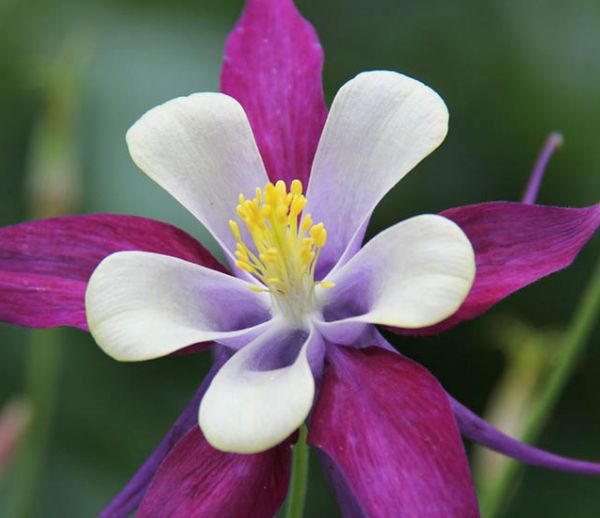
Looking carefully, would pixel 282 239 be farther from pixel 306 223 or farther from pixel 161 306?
pixel 161 306

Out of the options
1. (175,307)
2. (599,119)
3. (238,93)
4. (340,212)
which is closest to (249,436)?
(175,307)

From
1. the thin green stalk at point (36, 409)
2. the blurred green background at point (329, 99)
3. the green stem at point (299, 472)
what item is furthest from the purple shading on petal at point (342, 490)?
the blurred green background at point (329, 99)

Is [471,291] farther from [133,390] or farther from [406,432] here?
[133,390]

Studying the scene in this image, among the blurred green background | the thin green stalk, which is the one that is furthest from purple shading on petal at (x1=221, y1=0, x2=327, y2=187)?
the blurred green background

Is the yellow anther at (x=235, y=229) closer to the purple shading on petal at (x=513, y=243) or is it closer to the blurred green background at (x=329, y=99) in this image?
the purple shading on petal at (x=513, y=243)

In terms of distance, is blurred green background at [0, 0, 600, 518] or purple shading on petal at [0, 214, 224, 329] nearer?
purple shading on petal at [0, 214, 224, 329]

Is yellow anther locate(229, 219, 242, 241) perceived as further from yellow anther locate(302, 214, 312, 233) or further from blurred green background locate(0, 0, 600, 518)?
blurred green background locate(0, 0, 600, 518)
